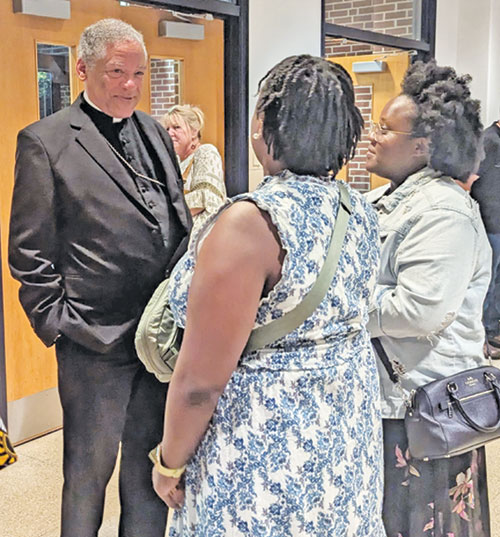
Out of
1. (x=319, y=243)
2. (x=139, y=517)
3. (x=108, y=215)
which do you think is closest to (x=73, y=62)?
(x=108, y=215)

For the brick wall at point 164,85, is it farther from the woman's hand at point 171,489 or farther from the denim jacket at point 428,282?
the woman's hand at point 171,489

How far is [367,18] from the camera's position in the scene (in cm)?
545

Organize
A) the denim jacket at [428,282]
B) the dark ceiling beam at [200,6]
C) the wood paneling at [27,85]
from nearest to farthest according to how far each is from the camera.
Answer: the denim jacket at [428,282]
the wood paneling at [27,85]
the dark ceiling beam at [200,6]

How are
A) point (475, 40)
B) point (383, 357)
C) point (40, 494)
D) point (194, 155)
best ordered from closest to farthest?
point (383, 357)
point (40, 494)
point (194, 155)
point (475, 40)

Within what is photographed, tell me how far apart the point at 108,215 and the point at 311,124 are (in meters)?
0.92

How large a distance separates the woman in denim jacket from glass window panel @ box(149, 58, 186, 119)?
5.78ft

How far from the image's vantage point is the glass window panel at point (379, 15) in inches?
197

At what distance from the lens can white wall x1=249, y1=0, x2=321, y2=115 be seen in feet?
13.9

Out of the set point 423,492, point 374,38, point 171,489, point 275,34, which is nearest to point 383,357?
point 423,492

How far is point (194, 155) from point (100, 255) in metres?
1.72

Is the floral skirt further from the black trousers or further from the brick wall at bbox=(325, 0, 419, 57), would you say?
the brick wall at bbox=(325, 0, 419, 57)

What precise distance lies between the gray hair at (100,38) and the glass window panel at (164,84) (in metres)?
1.30

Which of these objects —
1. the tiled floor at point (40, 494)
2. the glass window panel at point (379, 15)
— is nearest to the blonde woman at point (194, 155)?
the tiled floor at point (40, 494)

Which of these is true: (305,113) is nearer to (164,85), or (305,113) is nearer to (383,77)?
(164,85)
